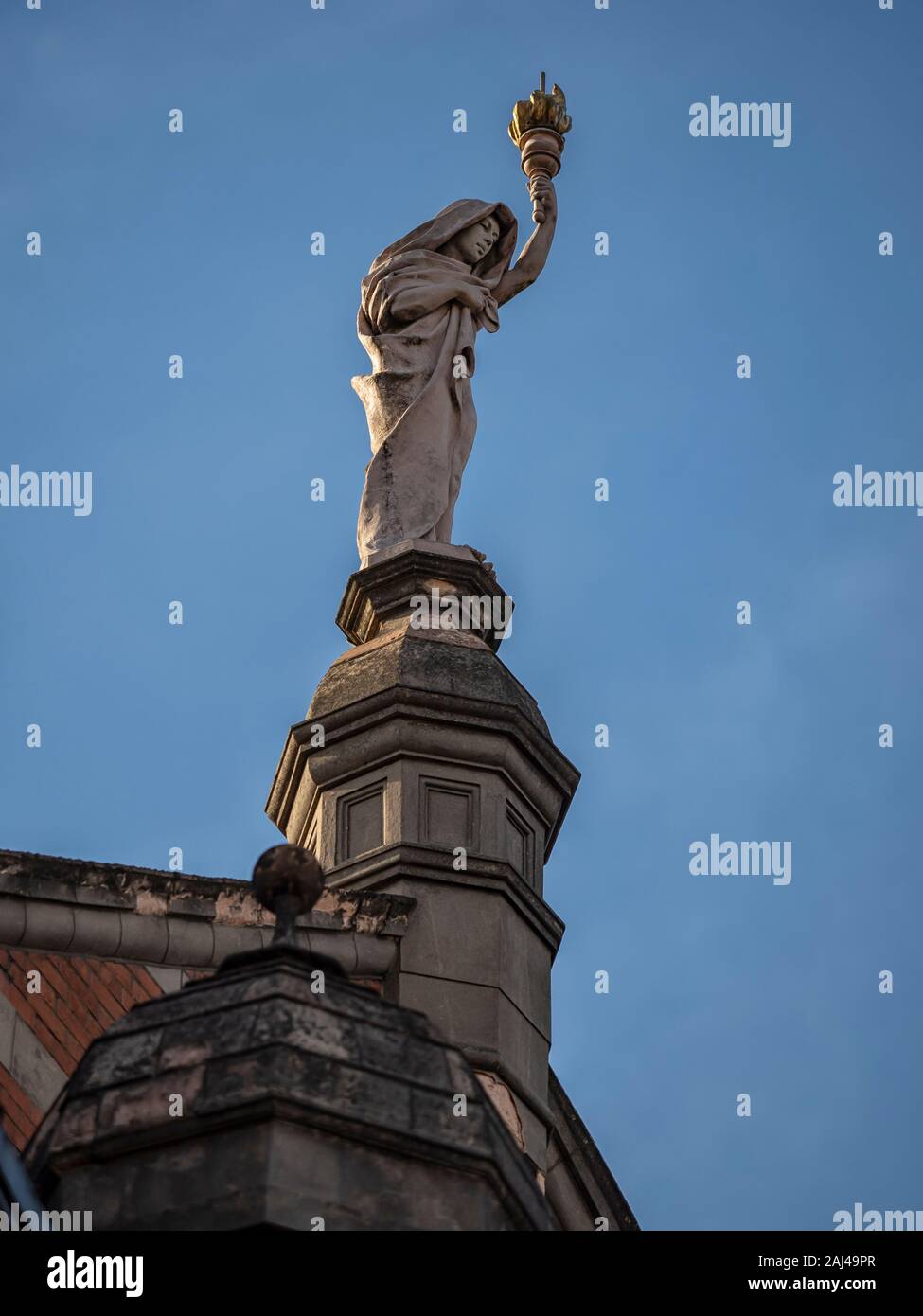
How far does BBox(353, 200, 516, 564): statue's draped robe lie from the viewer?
14.9m

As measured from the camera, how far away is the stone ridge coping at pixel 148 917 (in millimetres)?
11789

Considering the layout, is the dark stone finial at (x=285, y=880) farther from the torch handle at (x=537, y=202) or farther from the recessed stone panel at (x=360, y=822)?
the torch handle at (x=537, y=202)

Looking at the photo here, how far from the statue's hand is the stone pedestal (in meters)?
2.89

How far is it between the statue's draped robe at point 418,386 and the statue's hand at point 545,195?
709 mm

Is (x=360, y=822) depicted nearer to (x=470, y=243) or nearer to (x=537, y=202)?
(x=470, y=243)

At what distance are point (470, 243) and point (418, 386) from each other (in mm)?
1195

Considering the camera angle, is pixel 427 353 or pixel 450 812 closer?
pixel 450 812


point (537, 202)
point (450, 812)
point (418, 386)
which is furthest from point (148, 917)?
point (537, 202)

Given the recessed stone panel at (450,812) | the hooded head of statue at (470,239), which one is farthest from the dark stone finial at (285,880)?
the hooded head of statue at (470,239)

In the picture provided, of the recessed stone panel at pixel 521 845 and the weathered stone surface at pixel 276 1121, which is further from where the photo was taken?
the recessed stone panel at pixel 521 845

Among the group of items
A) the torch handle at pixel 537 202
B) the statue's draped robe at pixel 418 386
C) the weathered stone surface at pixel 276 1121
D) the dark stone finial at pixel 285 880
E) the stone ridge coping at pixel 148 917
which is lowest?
the weathered stone surface at pixel 276 1121

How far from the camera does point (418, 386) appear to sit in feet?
49.5

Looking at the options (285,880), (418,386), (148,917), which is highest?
(418,386)
